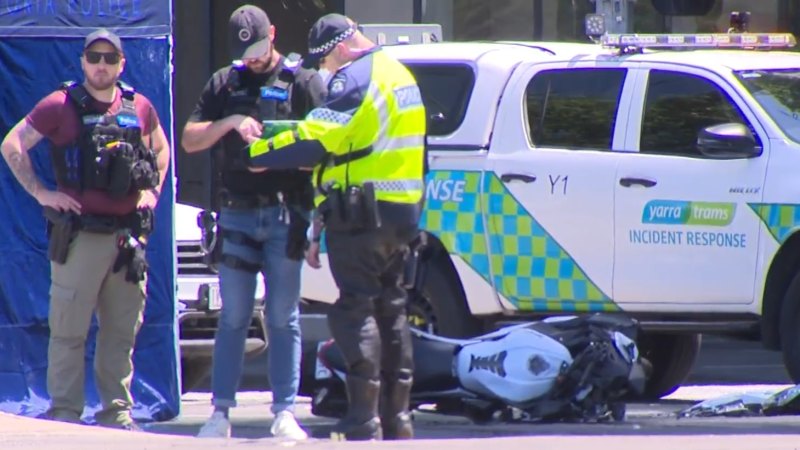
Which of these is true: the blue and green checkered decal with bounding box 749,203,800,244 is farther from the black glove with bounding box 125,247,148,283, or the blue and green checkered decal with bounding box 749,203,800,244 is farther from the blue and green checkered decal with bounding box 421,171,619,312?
the black glove with bounding box 125,247,148,283

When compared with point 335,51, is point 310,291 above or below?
below

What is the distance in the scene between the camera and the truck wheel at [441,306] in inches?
368

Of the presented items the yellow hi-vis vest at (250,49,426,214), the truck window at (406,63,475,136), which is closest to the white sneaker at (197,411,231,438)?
the yellow hi-vis vest at (250,49,426,214)

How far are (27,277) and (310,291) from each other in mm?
1958

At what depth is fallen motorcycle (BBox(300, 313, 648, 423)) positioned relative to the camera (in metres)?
7.96

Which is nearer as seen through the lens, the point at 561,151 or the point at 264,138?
the point at 264,138

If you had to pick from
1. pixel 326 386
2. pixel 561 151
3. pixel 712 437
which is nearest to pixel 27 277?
pixel 326 386

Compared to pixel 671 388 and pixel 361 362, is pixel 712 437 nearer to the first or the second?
pixel 361 362

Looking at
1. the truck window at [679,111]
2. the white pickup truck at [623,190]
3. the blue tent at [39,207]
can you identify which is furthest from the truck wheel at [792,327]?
the blue tent at [39,207]

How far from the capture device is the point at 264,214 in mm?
7406

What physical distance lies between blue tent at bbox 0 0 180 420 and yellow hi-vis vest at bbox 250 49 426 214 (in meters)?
1.70

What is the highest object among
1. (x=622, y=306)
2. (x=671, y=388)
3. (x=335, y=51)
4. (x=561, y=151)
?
(x=335, y=51)

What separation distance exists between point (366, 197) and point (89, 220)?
1.51 metres

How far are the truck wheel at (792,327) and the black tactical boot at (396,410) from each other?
2.31 metres
